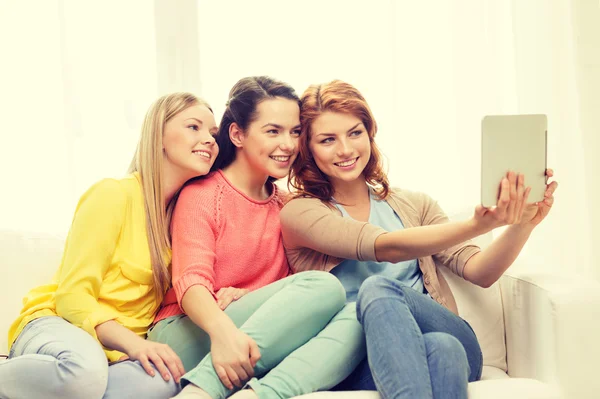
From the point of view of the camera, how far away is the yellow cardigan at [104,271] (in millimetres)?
1510

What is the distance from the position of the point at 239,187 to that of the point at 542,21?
156 centimetres

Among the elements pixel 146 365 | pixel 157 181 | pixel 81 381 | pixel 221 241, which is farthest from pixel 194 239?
pixel 81 381

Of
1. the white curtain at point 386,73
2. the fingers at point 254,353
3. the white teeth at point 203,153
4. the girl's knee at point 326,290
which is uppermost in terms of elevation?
the white curtain at point 386,73

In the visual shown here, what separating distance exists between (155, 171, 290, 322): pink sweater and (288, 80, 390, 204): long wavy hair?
12cm

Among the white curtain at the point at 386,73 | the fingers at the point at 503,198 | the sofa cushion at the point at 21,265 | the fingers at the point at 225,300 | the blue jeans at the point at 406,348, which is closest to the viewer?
the blue jeans at the point at 406,348

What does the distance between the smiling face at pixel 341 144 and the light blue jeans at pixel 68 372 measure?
2.14ft

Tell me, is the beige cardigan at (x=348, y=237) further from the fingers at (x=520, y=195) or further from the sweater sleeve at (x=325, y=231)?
the fingers at (x=520, y=195)

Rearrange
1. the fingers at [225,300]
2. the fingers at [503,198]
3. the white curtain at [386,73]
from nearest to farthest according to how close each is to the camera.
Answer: the fingers at [503,198] < the fingers at [225,300] < the white curtain at [386,73]

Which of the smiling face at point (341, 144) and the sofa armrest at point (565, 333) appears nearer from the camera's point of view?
the sofa armrest at point (565, 333)

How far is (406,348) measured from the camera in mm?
1275

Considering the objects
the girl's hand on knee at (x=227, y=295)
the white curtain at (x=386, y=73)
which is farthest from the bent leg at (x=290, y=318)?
the white curtain at (x=386, y=73)

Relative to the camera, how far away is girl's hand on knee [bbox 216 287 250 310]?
1.58 meters

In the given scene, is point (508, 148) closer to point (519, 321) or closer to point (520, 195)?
point (520, 195)

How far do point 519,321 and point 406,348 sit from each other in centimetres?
47
